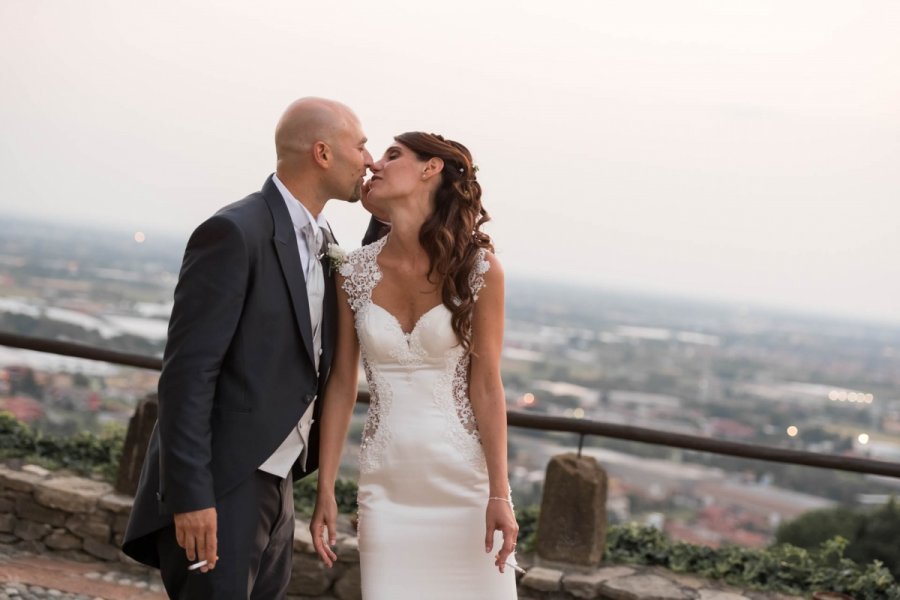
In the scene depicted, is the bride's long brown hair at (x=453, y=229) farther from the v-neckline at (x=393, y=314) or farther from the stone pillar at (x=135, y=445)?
the stone pillar at (x=135, y=445)

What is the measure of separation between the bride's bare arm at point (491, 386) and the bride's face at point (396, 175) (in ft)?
1.04

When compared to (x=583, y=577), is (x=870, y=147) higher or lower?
higher

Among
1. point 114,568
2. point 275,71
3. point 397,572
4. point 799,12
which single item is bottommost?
point 114,568

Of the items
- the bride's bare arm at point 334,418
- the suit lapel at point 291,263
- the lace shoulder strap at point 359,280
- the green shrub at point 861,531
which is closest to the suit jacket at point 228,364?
the suit lapel at point 291,263

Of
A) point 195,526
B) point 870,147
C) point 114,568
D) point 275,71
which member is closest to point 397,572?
point 195,526

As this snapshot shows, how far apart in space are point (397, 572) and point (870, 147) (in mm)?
50397

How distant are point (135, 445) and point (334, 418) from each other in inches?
109

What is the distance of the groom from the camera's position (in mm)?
2506

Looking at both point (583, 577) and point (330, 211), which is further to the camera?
point (583, 577)

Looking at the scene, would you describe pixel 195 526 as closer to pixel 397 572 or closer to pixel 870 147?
pixel 397 572

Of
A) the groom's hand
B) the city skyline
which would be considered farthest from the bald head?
the city skyline

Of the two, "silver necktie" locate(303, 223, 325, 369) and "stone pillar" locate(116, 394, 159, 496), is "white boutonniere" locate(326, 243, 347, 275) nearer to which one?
"silver necktie" locate(303, 223, 325, 369)

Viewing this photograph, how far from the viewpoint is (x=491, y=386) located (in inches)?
118

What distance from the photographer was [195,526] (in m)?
2.50
